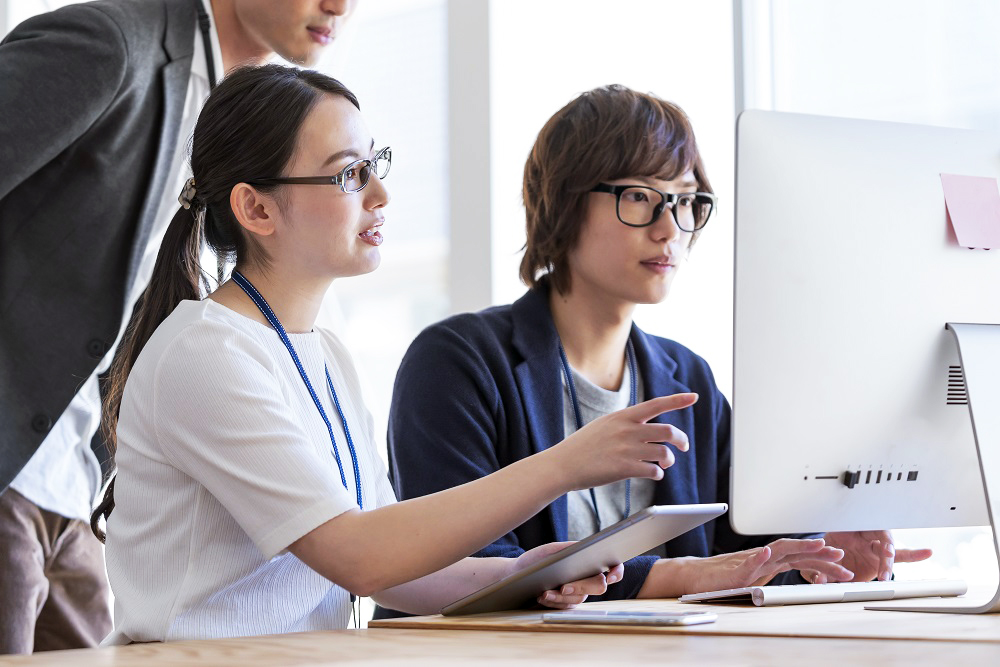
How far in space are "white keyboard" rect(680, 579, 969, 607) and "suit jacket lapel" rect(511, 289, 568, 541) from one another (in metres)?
0.46

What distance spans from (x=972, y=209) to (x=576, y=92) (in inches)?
70.4

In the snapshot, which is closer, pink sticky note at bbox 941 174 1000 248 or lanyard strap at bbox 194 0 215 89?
pink sticky note at bbox 941 174 1000 248

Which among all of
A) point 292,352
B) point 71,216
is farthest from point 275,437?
point 71,216

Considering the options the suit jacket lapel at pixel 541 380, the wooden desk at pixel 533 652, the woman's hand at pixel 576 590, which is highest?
the suit jacket lapel at pixel 541 380

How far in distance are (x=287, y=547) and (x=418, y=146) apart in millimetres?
2052

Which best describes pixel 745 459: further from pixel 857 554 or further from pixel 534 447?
pixel 534 447

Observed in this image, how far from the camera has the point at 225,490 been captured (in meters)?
1.12

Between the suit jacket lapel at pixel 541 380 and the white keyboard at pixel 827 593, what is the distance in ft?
1.49

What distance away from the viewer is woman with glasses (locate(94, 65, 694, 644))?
1084 millimetres

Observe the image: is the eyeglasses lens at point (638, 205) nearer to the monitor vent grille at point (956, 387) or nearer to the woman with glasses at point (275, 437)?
the woman with glasses at point (275, 437)

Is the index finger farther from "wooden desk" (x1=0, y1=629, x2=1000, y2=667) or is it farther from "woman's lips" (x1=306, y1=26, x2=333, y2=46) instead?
"woman's lips" (x1=306, y1=26, x2=333, y2=46)

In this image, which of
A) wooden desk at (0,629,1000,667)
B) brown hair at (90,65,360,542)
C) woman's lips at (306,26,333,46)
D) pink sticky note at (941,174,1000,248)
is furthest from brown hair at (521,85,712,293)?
wooden desk at (0,629,1000,667)

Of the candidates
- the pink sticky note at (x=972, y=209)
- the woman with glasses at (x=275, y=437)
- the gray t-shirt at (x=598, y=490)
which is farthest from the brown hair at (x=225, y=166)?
the pink sticky note at (x=972, y=209)

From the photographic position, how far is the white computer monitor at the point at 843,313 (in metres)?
1.07
